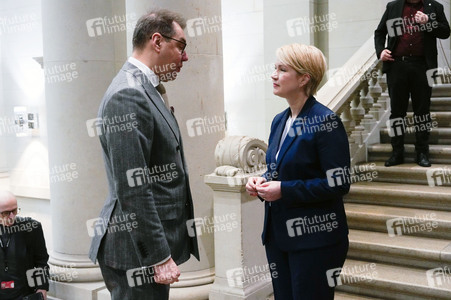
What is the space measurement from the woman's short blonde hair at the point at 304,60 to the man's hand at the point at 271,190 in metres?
0.54

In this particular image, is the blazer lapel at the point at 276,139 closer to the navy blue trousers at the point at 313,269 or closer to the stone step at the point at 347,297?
the navy blue trousers at the point at 313,269

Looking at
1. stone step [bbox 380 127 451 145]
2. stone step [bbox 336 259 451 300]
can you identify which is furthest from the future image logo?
stone step [bbox 380 127 451 145]

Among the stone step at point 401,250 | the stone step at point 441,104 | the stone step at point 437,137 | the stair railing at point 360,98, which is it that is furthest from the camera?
the stone step at point 441,104

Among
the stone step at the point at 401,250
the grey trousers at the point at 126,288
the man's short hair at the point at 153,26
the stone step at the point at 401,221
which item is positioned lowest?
the stone step at the point at 401,250

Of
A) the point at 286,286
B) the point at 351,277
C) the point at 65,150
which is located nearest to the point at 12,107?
the point at 65,150

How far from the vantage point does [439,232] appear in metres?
5.06

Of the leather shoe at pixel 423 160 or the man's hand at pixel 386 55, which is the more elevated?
the man's hand at pixel 386 55

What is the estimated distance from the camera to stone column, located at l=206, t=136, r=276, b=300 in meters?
4.60

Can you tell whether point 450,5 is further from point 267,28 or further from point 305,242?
point 305,242

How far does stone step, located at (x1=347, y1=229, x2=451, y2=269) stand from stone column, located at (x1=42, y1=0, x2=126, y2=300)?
2.60 metres

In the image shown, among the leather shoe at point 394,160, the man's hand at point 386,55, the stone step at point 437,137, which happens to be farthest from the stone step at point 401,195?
the man's hand at point 386,55

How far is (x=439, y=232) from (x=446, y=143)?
1.70 metres

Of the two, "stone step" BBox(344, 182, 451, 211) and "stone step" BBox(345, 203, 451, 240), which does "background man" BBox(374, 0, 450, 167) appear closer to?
"stone step" BBox(344, 182, 451, 211)

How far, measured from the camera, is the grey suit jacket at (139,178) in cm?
234
